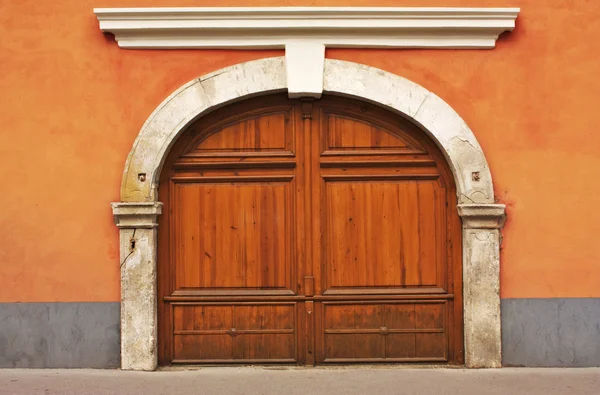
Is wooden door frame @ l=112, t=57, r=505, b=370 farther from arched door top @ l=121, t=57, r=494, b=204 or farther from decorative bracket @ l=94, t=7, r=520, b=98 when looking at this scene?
decorative bracket @ l=94, t=7, r=520, b=98

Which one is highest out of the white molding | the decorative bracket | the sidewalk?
the decorative bracket

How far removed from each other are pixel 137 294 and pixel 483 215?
8.96ft

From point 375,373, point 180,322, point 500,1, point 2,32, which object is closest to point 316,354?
point 375,373

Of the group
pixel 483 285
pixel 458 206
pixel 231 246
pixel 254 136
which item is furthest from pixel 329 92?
pixel 483 285

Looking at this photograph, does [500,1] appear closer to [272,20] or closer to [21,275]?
[272,20]

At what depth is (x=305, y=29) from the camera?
508 cm

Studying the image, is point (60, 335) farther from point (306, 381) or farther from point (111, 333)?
point (306, 381)

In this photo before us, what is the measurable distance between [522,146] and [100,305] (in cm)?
351

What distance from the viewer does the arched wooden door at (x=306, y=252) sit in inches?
207

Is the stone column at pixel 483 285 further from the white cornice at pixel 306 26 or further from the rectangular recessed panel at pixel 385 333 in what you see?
the white cornice at pixel 306 26

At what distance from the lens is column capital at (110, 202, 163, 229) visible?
16.5 feet

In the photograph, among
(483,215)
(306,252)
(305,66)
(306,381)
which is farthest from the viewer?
(306,252)

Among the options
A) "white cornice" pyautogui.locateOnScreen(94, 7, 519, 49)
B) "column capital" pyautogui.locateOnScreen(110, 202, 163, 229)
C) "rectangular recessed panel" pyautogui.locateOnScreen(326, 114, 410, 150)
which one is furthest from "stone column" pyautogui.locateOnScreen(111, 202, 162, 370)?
"rectangular recessed panel" pyautogui.locateOnScreen(326, 114, 410, 150)

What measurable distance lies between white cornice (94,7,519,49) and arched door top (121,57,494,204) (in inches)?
9.0
